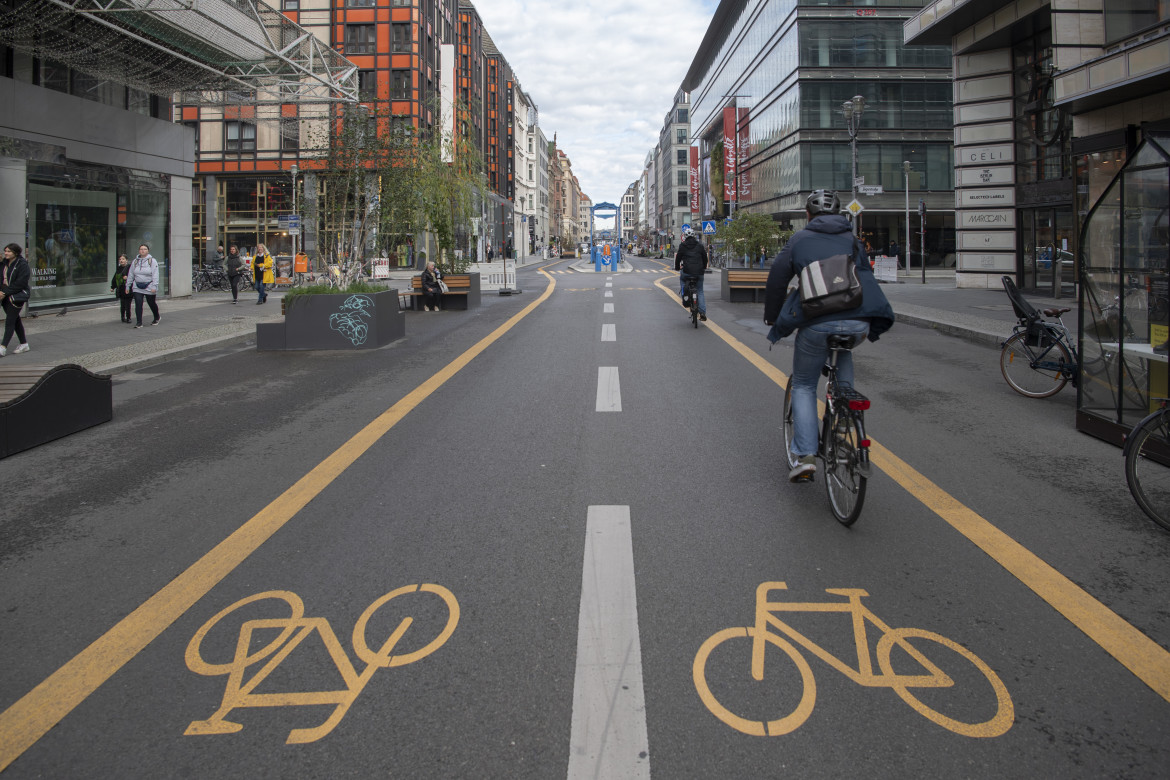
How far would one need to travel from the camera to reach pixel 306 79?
77.2ft

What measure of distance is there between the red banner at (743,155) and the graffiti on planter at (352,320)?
5742 centimetres

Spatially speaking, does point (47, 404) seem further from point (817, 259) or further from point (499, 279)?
point (499, 279)

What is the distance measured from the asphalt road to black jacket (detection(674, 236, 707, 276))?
928cm

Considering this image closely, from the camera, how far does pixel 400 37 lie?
177 feet

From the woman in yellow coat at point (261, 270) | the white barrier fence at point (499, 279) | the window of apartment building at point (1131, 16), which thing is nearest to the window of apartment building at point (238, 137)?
the woman in yellow coat at point (261, 270)

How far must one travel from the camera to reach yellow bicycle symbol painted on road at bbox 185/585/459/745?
2822 millimetres

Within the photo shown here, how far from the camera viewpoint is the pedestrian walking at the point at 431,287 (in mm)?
21869

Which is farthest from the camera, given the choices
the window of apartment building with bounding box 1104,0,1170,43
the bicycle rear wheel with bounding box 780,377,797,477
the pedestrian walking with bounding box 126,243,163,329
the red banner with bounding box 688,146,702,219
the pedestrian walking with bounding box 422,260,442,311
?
the red banner with bounding box 688,146,702,219

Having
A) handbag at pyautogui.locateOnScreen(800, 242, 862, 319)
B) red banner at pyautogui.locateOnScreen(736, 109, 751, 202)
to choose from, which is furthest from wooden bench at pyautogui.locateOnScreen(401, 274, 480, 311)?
red banner at pyautogui.locateOnScreen(736, 109, 751, 202)

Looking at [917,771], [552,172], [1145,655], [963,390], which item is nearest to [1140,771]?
[917,771]

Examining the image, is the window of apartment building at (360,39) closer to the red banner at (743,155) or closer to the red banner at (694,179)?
the red banner at (743,155)

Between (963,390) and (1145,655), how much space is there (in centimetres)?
668

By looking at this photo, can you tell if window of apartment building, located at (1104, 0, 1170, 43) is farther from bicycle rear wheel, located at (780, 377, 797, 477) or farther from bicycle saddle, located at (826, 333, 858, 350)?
bicycle saddle, located at (826, 333, 858, 350)

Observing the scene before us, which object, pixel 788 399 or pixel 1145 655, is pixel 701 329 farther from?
pixel 1145 655
